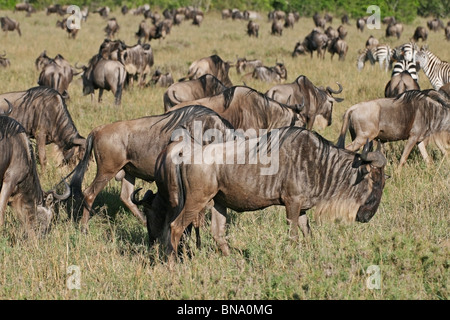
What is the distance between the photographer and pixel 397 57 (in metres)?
13.9

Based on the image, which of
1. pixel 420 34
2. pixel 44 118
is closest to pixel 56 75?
pixel 44 118

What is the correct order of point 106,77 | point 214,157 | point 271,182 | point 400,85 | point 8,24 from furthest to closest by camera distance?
point 8,24 → point 106,77 → point 400,85 → point 271,182 → point 214,157

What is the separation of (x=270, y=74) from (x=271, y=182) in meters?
11.2

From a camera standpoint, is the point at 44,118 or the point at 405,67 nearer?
the point at 44,118

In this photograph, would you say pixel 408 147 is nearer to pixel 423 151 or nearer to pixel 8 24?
pixel 423 151

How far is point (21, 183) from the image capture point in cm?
584

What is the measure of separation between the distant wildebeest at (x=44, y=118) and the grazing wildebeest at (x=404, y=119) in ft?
11.2

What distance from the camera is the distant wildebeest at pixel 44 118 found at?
813 centimetres

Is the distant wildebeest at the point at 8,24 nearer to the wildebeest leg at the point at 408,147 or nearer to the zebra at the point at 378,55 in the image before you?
the zebra at the point at 378,55

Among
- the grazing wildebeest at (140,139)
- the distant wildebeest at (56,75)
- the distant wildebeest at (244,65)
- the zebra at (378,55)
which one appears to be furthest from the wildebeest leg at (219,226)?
the zebra at (378,55)

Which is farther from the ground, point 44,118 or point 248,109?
point 248,109

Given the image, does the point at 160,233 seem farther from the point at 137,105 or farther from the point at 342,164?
the point at 137,105

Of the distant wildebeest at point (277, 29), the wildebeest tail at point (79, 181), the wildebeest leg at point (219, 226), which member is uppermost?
the wildebeest leg at point (219, 226)

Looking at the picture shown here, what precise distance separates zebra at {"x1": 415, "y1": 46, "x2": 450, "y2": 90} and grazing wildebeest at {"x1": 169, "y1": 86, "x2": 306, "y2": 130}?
688cm
